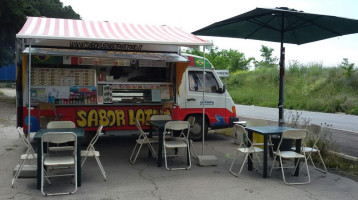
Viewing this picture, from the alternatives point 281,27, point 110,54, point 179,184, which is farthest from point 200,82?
point 179,184

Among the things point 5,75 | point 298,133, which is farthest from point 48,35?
point 5,75

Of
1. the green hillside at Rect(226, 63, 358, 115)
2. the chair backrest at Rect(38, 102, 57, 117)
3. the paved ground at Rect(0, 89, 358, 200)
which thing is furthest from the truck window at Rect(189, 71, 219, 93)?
the green hillside at Rect(226, 63, 358, 115)

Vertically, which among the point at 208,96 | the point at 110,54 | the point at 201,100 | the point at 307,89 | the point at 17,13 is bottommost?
the point at 201,100

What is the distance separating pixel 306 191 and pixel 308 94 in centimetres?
2419

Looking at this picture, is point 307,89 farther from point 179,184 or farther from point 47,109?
point 179,184

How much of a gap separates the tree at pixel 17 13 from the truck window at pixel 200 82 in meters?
14.3

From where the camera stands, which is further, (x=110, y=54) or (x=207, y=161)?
(x=110, y=54)

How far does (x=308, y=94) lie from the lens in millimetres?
28000

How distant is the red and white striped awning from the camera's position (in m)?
6.12

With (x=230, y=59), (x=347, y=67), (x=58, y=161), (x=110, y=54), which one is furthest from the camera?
(x=230, y=59)

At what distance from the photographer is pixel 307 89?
2870cm

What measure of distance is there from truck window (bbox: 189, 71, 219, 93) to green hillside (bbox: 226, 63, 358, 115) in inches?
571

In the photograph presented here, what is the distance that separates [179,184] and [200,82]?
190 inches

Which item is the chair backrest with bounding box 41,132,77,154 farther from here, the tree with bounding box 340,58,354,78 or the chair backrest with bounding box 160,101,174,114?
the tree with bounding box 340,58,354,78
